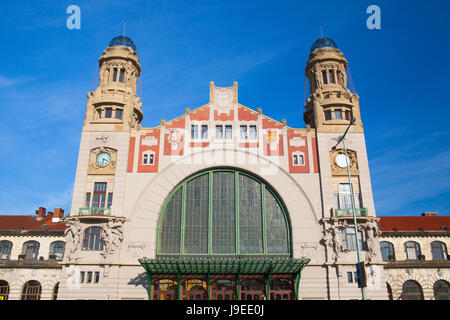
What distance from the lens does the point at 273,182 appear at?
44750 mm

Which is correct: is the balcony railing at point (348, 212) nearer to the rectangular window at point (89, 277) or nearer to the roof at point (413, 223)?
the roof at point (413, 223)

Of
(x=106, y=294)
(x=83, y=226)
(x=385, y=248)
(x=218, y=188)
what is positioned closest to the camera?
(x=106, y=294)

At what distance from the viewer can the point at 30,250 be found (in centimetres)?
5497

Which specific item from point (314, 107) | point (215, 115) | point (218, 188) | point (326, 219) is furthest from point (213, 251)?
point (314, 107)

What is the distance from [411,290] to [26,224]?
197ft

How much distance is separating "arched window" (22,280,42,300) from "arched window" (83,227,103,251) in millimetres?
15726

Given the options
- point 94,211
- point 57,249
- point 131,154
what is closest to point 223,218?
point 131,154

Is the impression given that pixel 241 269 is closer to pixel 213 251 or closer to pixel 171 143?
pixel 213 251

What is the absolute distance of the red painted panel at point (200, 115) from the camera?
1882 inches

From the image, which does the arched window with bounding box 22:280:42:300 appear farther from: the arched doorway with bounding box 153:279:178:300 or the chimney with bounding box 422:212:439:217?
the chimney with bounding box 422:212:439:217

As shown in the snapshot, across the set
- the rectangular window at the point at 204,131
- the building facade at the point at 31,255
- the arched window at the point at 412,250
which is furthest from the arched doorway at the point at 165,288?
the arched window at the point at 412,250

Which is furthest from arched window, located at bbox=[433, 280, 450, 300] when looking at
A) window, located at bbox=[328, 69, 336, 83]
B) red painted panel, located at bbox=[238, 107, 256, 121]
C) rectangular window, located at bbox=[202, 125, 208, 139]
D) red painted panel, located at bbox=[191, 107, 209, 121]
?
red painted panel, located at bbox=[191, 107, 209, 121]

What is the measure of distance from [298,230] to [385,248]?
21220mm

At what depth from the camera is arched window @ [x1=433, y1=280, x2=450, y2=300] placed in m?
49.2
